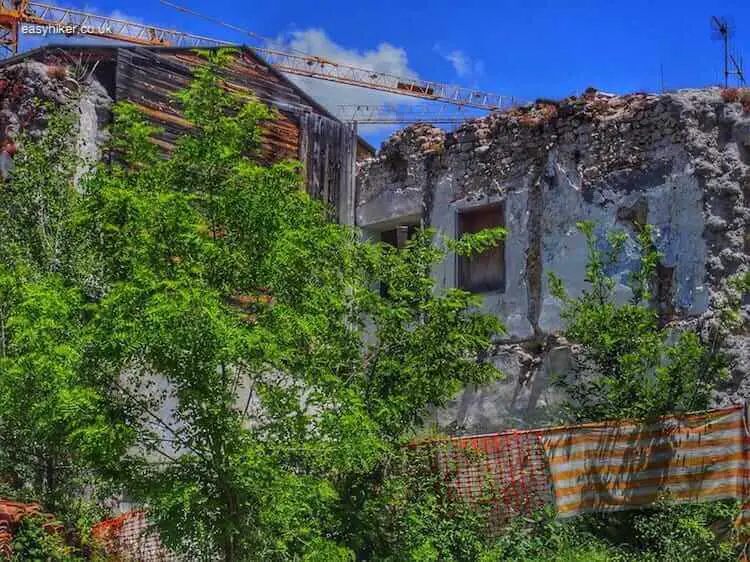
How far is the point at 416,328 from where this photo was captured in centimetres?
976

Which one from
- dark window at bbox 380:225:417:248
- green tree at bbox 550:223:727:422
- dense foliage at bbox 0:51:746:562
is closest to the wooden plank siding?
dark window at bbox 380:225:417:248

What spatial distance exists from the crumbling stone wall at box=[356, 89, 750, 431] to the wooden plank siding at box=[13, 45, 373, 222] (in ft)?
4.91

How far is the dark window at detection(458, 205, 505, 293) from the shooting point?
46.9ft

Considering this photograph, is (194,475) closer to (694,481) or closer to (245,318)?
(245,318)

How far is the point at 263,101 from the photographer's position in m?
16.6

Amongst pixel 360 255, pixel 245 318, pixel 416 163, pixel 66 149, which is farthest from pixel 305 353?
pixel 416 163

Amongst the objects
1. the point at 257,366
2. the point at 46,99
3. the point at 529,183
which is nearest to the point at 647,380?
the point at 529,183

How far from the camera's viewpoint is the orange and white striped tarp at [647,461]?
9.65 meters

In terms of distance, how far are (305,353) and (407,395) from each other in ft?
4.12

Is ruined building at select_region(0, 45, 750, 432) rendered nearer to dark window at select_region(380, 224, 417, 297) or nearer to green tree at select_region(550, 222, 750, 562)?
dark window at select_region(380, 224, 417, 297)

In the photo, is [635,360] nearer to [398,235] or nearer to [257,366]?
[257,366]

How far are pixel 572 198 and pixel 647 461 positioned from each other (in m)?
4.42

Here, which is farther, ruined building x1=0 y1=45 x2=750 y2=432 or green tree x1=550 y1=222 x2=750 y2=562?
ruined building x1=0 y1=45 x2=750 y2=432

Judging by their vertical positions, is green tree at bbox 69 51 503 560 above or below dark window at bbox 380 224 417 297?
below
